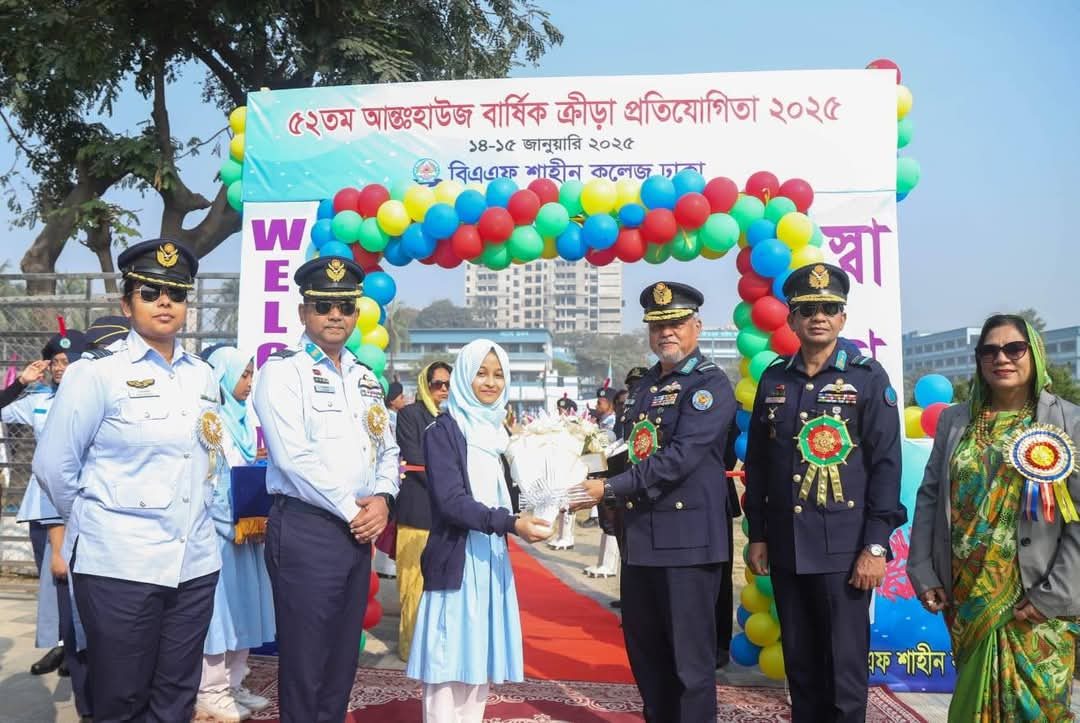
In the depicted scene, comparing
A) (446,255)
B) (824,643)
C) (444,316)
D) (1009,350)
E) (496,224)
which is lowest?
(824,643)

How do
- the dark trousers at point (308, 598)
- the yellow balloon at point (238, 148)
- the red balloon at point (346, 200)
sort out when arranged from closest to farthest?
the dark trousers at point (308, 598) < the red balloon at point (346, 200) < the yellow balloon at point (238, 148)

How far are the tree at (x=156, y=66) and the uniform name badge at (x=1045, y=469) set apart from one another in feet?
28.1

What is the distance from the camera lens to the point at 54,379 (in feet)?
14.7

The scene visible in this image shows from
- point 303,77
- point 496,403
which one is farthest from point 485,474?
point 303,77

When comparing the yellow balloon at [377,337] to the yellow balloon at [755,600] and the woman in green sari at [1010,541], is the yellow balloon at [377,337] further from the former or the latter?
the woman in green sari at [1010,541]

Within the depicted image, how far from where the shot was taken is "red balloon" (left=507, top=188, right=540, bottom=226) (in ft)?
16.1

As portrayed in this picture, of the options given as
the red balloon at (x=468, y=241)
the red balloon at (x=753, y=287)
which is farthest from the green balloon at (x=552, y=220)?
the red balloon at (x=753, y=287)

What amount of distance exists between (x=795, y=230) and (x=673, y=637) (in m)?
2.45

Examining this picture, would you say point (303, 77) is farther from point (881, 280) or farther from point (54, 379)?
point (881, 280)

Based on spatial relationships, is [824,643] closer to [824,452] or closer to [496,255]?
[824,452]

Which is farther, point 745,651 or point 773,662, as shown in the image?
point 745,651

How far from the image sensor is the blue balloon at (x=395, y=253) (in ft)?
17.0

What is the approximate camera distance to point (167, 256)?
109 inches

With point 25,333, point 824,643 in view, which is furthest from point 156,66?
point 824,643
